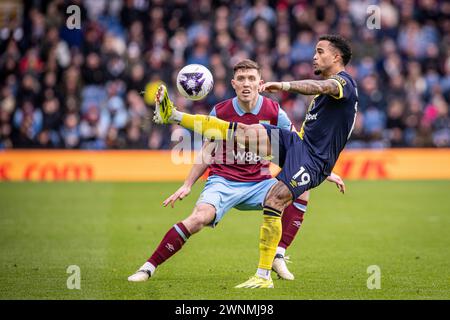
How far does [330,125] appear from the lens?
27.5ft

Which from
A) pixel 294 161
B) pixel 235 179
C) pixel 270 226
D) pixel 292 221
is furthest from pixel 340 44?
pixel 292 221

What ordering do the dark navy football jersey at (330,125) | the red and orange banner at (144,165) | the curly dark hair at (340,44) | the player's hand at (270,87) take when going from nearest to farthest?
the player's hand at (270,87), the dark navy football jersey at (330,125), the curly dark hair at (340,44), the red and orange banner at (144,165)

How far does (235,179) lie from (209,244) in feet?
10.7

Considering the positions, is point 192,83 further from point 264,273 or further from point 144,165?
point 144,165

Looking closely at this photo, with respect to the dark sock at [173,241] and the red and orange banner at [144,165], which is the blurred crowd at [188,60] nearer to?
the red and orange banner at [144,165]

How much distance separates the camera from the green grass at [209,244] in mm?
8125

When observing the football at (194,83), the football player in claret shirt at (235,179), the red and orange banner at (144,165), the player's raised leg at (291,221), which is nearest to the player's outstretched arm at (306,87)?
the football player in claret shirt at (235,179)

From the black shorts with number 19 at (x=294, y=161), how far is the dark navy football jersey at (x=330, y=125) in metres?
0.09

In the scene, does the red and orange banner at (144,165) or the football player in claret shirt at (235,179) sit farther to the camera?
the red and orange banner at (144,165)

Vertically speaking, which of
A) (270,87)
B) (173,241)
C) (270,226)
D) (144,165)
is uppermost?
(270,87)

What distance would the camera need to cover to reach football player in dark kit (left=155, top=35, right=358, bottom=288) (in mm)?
8164

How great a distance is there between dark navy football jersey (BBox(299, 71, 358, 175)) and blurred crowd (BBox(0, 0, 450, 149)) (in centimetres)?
1265

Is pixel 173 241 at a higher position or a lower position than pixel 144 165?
higher

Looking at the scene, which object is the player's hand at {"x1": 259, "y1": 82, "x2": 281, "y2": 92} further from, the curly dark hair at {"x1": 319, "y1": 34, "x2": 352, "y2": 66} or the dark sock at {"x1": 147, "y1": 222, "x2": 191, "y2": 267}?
the dark sock at {"x1": 147, "y1": 222, "x2": 191, "y2": 267}
